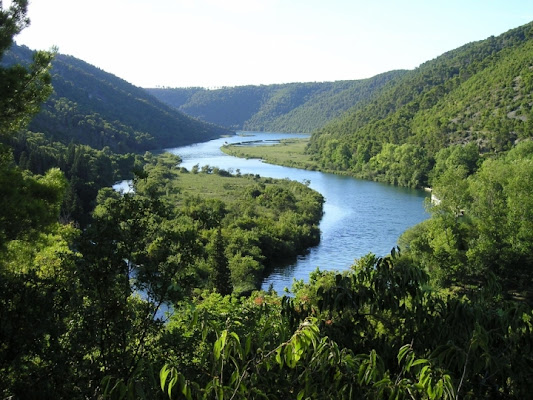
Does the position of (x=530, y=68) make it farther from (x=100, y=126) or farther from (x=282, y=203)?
(x=100, y=126)

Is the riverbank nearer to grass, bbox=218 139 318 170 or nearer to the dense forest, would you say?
grass, bbox=218 139 318 170

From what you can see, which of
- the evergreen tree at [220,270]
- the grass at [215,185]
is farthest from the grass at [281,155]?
the evergreen tree at [220,270]

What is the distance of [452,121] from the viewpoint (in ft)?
277

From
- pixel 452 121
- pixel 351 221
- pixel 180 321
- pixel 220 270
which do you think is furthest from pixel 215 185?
pixel 180 321

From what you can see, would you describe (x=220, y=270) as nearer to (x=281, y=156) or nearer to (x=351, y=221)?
(x=351, y=221)

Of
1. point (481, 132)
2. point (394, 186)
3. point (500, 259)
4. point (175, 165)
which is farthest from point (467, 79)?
point (500, 259)

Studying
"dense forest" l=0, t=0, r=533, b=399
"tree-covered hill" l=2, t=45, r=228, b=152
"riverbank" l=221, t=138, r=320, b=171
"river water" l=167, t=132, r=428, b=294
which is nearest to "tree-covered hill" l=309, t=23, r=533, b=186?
"riverbank" l=221, t=138, r=320, b=171

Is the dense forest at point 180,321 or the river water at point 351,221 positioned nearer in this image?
the dense forest at point 180,321

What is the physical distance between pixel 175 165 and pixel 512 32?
86.4 meters

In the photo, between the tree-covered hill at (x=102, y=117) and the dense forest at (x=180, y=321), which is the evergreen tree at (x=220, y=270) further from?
the tree-covered hill at (x=102, y=117)

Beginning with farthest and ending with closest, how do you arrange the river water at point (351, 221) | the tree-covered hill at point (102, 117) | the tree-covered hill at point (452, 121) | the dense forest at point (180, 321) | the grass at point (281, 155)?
1. the grass at point (281, 155)
2. the tree-covered hill at point (102, 117)
3. the tree-covered hill at point (452, 121)
4. the river water at point (351, 221)
5. the dense forest at point (180, 321)

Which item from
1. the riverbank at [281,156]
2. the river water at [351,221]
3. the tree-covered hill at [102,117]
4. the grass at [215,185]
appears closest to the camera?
the river water at [351,221]

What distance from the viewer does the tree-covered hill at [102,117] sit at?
328 ft

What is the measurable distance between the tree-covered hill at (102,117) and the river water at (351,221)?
126 ft
